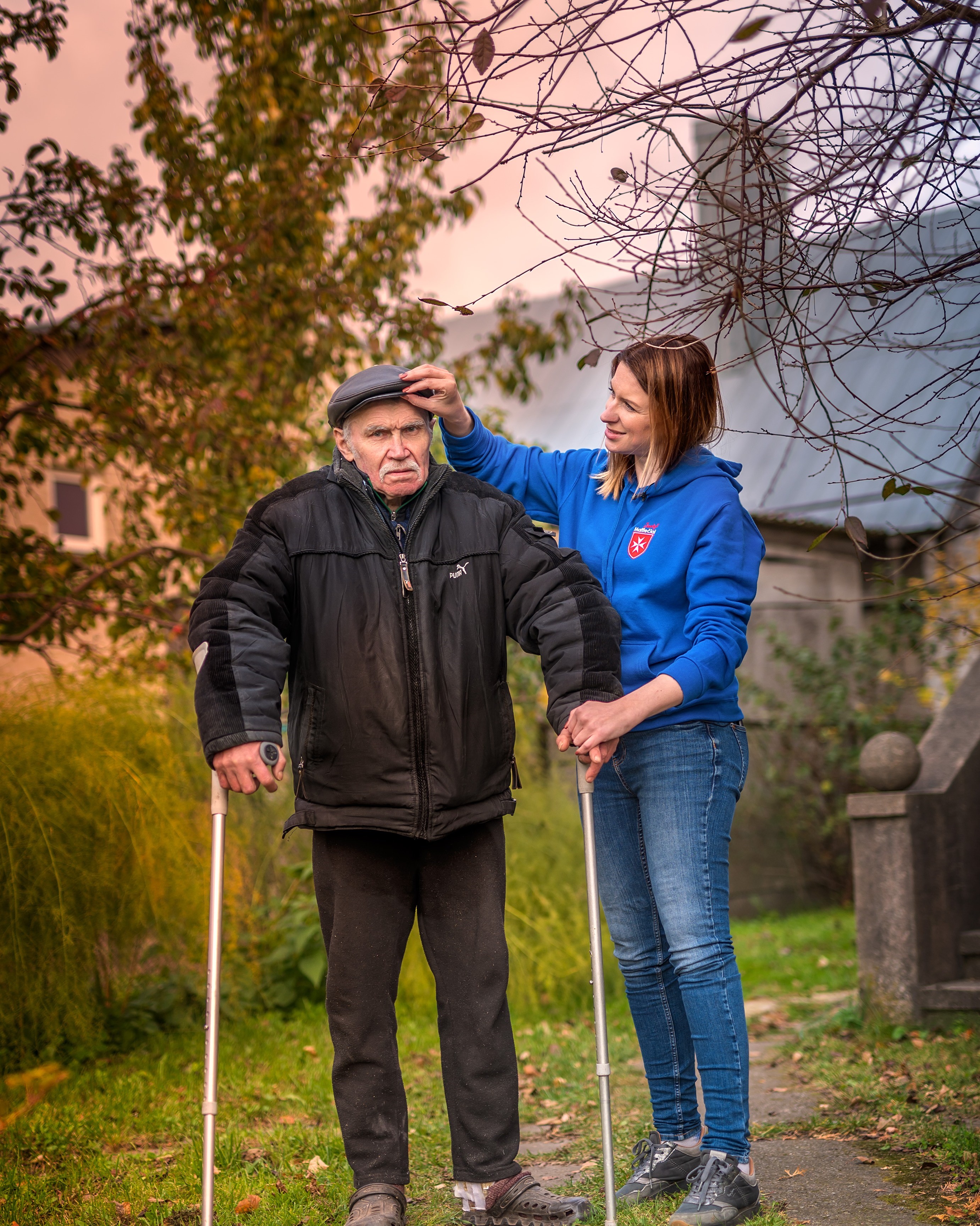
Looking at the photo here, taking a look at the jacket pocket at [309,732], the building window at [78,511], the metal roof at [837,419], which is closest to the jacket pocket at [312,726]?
the jacket pocket at [309,732]

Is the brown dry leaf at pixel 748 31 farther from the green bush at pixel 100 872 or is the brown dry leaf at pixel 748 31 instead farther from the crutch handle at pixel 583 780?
the green bush at pixel 100 872

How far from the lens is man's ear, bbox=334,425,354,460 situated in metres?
3.05

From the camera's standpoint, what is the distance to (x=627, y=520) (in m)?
3.11

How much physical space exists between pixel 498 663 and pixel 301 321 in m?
4.60

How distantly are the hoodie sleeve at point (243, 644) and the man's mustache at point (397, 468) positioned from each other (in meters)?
0.31

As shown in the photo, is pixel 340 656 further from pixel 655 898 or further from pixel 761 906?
pixel 761 906

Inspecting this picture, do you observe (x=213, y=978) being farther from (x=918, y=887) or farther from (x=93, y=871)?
(x=918, y=887)

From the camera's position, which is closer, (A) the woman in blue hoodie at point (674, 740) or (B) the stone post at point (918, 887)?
(A) the woman in blue hoodie at point (674, 740)

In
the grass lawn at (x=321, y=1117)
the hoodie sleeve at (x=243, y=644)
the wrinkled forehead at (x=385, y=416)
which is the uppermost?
the wrinkled forehead at (x=385, y=416)

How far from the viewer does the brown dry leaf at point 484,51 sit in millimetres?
2303

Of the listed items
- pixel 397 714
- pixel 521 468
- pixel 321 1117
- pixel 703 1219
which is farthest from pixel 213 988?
pixel 321 1117

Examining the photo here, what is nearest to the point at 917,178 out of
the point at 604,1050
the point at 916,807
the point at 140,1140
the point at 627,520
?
the point at 627,520

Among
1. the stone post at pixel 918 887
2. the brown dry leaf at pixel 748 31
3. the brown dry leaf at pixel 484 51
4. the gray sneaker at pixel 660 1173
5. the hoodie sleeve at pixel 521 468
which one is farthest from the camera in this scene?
the stone post at pixel 918 887

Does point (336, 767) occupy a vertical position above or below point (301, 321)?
below
